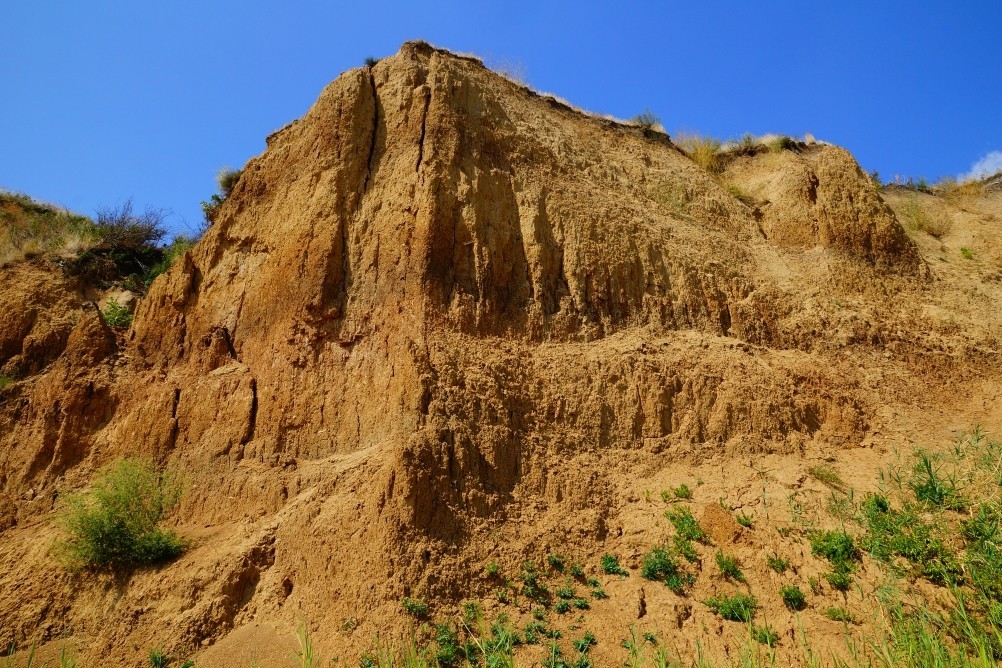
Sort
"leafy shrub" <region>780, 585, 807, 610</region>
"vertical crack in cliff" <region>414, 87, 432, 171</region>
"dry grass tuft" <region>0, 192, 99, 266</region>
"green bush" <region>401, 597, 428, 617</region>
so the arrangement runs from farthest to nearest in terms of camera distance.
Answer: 1. "dry grass tuft" <region>0, 192, 99, 266</region>
2. "vertical crack in cliff" <region>414, 87, 432, 171</region>
3. "leafy shrub" <region>780, 585, 807, 610</region>
4. "green bush" <region>401, 597, 428, 617</region>

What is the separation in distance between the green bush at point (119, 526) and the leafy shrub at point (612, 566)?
258 inches

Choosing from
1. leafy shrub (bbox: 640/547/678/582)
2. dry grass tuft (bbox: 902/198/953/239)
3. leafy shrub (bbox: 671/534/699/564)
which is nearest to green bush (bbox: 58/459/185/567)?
leafy shrub (bbox: 640/547/678/582)

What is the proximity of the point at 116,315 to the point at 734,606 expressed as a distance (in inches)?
543

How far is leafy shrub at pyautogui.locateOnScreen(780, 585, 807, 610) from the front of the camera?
934cm

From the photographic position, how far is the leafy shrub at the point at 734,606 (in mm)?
9234

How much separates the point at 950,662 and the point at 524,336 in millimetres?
8530

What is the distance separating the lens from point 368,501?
9.72 meters

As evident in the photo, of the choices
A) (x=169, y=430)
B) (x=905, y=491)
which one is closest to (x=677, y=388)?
(x=905, y=491)

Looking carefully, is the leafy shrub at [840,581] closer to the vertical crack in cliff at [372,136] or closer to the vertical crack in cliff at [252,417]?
the vertical crack in cliff at [252,417]

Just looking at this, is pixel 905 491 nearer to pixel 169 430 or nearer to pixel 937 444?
pixel 937 444

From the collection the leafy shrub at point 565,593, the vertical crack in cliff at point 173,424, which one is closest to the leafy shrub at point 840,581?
the leafy shrub at point 565,593

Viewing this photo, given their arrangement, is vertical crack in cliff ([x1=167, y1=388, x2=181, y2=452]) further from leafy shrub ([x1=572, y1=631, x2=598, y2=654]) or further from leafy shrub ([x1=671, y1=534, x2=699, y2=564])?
leafy shrub ([x1=671, y1=534, x2=699, y2=564])

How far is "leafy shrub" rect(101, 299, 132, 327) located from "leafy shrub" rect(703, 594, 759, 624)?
1316cm

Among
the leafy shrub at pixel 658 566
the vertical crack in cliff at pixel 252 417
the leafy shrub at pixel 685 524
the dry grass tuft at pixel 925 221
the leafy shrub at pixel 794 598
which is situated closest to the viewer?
the leafy shrub at pixel 794 598
